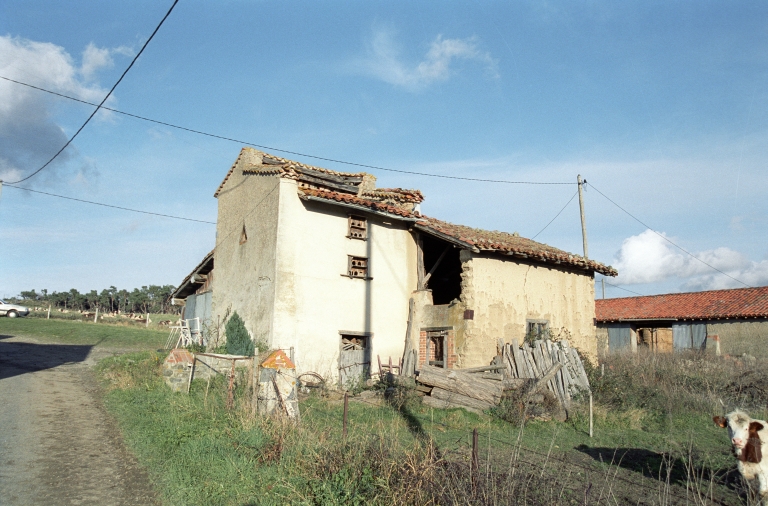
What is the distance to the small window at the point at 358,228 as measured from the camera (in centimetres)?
1681

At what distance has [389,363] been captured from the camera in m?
16.4

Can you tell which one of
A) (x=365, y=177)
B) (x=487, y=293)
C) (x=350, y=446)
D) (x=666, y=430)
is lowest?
(x=666, y=430)

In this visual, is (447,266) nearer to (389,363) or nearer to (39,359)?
(389,363)

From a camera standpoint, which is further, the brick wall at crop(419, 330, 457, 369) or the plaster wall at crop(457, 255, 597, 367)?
the brick wall at crop(419, 330, 457, 369)

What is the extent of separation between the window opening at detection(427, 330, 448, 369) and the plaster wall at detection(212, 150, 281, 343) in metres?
4.87

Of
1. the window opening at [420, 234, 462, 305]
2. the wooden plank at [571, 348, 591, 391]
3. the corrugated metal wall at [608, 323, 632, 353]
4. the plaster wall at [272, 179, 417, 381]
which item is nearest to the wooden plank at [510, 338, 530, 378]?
the wooden plank at [571, 348, 591, 391]

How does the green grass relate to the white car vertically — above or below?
below

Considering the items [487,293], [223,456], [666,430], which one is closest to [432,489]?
[223,456]

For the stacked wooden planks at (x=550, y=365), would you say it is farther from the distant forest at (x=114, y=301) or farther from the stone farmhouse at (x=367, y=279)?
the distant forest at (x=114, y=301)

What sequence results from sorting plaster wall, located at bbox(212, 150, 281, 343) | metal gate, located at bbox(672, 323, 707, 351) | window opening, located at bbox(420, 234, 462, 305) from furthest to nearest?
metal gate, located at bbox(672, 323, 707, 351) < window opening, located at bbox(420, 234, 462, 305) < plaster wall, located at bbox(212, 150, 281, 343)

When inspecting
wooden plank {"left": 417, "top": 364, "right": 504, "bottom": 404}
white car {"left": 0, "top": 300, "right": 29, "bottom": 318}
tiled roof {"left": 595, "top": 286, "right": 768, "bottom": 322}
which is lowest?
wooden plank {"left": 417, "top": 364, "right": 504, "bottom": 404}

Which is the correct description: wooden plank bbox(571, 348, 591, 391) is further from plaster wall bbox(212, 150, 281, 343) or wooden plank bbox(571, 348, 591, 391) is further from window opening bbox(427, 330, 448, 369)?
plaster wall bbox(212, 150, 281, 343)

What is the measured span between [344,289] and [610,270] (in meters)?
9.23

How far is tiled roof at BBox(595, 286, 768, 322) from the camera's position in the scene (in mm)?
25828
